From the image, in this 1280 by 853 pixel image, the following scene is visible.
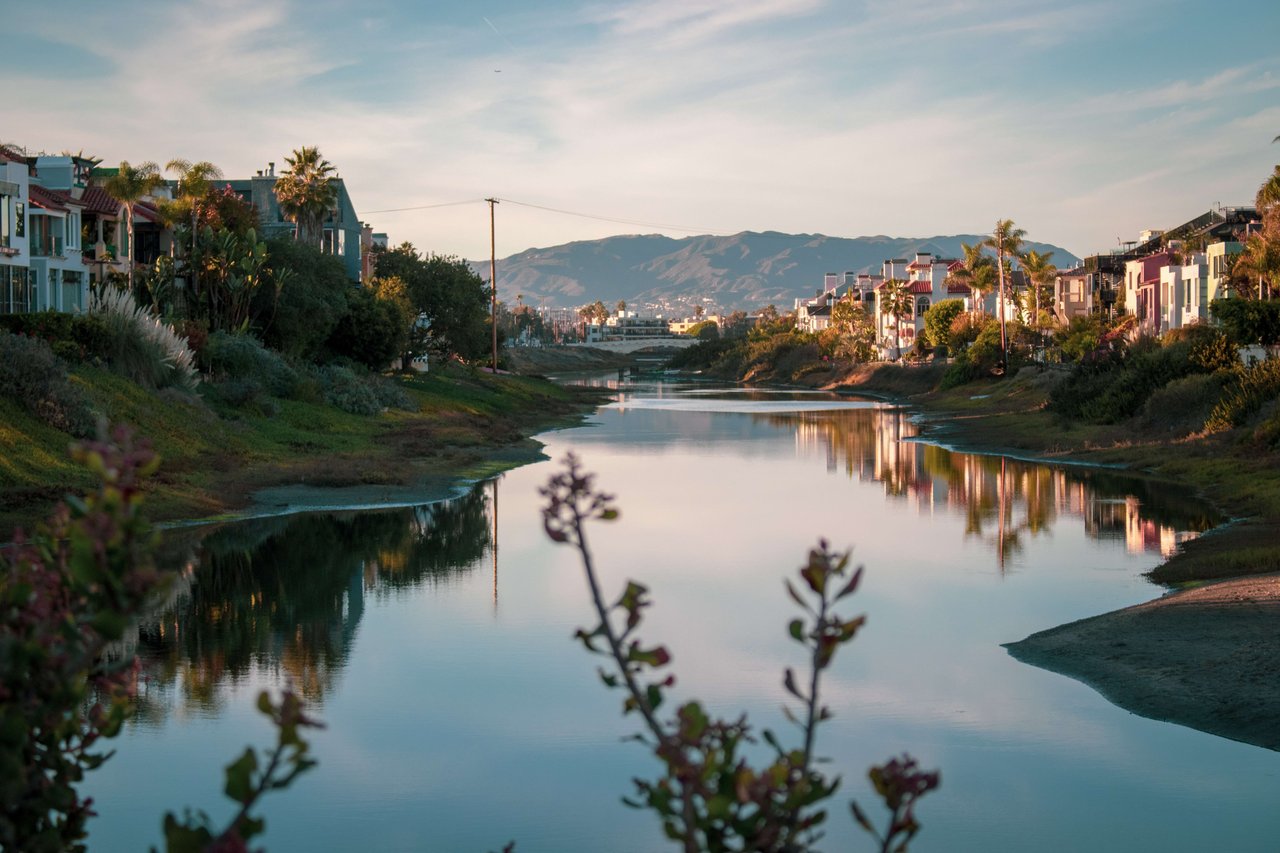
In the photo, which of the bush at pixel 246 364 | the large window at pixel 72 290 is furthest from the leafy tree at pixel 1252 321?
the large window at pixel 72 290

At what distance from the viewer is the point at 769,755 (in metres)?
16.3

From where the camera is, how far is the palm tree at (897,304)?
139700 millimetres

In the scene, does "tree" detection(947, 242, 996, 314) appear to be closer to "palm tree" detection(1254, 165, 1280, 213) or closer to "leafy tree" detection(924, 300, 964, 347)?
"leafy tree" detection(924, 300, 964, 347)

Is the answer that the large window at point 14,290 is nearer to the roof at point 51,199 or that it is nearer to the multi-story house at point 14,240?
the multi-story house at point 14,240

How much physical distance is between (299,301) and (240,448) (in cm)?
2455

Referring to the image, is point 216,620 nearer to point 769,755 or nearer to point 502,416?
point 769,755

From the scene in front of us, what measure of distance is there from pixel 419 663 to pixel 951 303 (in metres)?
112

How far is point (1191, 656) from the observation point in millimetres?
19000

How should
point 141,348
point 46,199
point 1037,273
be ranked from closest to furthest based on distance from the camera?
point 141,348
point 46,199
point 1037,273

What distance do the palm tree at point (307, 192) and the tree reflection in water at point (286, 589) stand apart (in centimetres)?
4480

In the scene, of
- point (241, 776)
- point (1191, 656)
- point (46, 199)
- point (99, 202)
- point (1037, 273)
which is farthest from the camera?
point (1037, 273)

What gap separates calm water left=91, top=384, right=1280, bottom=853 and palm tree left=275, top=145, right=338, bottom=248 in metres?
42.8

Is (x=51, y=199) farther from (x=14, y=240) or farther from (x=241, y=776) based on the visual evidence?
(x=241, y=776)

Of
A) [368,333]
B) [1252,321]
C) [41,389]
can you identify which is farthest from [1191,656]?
[368,333]
